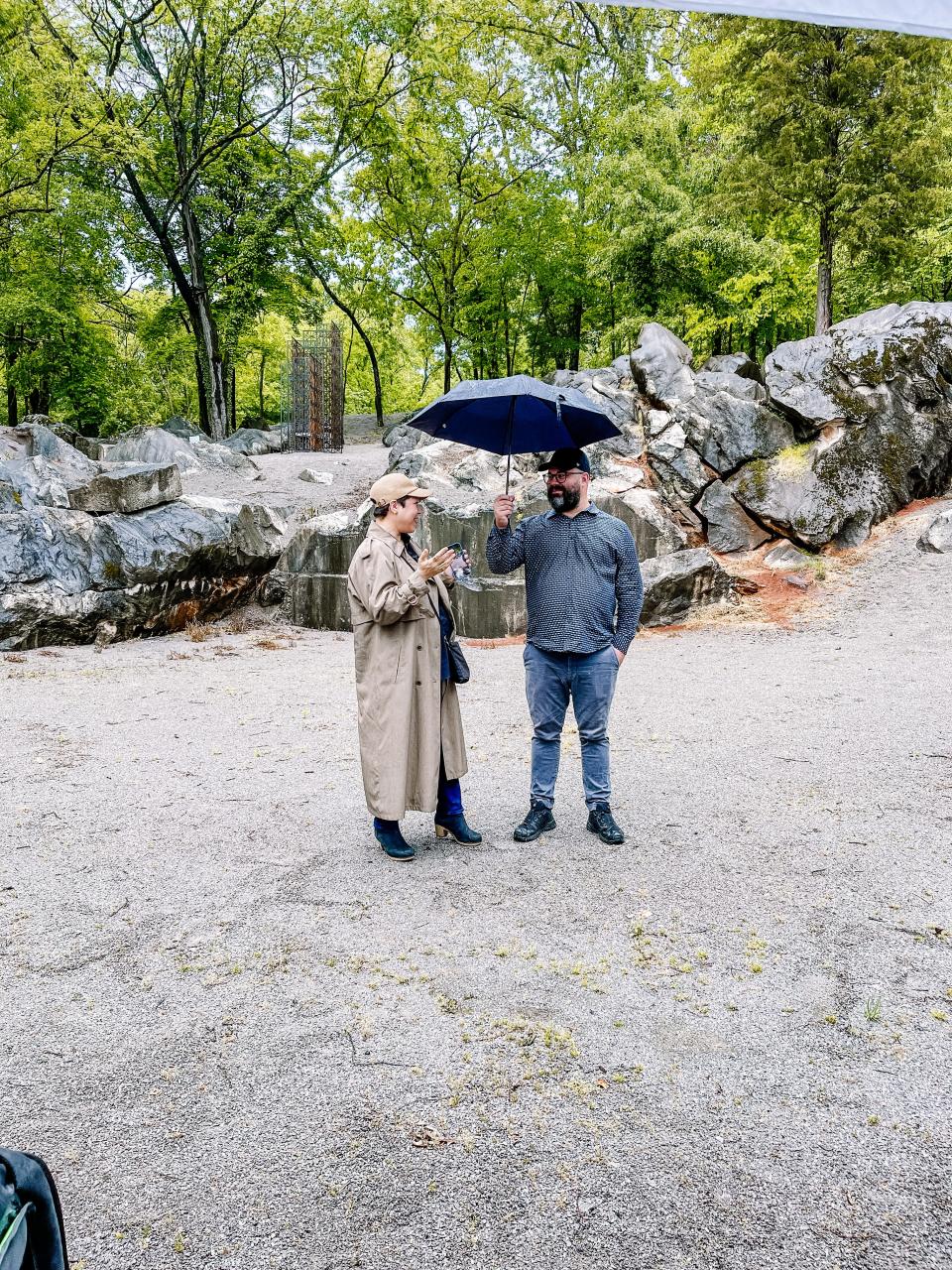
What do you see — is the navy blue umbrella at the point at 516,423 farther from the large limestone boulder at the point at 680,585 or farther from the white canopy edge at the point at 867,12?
the large limestone boulder at the point at 680,585

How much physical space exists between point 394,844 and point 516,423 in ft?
7.60

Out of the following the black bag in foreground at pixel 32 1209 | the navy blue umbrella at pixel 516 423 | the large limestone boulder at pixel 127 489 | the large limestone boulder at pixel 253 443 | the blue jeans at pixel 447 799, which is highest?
the large limestone boulder at pixel 253 443

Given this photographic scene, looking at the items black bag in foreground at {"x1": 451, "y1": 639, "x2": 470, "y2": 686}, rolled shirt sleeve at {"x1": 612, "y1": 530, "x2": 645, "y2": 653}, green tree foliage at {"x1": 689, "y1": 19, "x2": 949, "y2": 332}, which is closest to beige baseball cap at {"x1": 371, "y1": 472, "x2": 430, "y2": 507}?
black bag in foreground at {"x1": 451, "y1": 639, "x2": 470, "y2": 686}

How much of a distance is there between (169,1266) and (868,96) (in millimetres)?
19937

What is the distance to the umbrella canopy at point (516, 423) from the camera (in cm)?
441

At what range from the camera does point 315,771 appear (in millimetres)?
5684

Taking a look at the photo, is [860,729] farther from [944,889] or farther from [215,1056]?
[215,1056]

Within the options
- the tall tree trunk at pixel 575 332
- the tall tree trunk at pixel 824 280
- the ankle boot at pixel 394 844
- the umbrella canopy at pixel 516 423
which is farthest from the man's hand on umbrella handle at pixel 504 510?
the tall tree trunk at pixel 575 332

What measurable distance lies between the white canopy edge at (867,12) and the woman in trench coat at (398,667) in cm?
288

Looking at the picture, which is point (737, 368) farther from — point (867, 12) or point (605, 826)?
point (867, 12)

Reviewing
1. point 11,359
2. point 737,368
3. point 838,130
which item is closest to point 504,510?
point 737,368

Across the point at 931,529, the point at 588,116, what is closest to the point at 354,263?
the point at 588,116

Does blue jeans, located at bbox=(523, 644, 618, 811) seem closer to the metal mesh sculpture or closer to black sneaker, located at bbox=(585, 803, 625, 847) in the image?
black sneaker, located at bbox=(585, 803, 625, 847)

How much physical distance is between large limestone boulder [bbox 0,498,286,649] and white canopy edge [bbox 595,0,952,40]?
10283 millimetres
